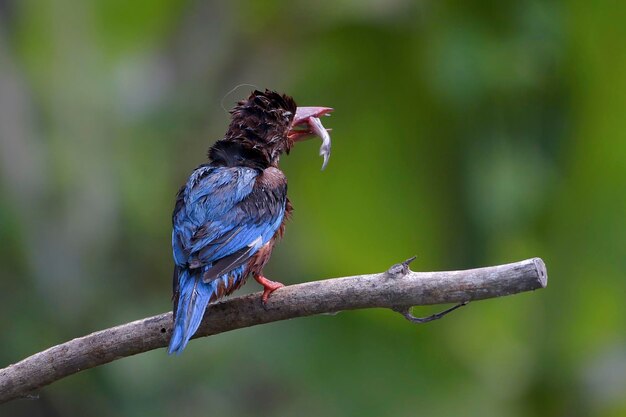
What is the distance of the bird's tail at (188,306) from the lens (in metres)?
3.44

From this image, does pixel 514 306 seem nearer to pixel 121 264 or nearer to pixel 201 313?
pixel 121 264

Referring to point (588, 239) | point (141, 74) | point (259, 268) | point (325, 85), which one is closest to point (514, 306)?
point (588, 239)

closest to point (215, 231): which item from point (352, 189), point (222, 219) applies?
point (222, 219)

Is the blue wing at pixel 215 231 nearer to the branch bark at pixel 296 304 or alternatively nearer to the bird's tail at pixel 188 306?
the bird's tail at pixel 188 306

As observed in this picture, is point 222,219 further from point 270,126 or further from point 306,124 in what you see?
point 306,124

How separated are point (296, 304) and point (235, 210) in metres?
0.63

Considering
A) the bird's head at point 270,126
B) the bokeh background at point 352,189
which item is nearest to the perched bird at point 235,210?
the bird's head at point 270,126

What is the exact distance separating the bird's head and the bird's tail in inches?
31.9

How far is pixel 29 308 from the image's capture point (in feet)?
19.0

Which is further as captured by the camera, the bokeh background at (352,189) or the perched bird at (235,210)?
the bokeh background at (352,189)

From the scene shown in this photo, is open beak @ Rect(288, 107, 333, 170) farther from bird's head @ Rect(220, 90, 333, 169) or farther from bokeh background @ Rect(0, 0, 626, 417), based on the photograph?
bokeh background @ Rect(0, 0, 626, 417)

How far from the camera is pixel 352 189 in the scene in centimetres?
527

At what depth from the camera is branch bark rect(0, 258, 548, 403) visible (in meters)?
3.12

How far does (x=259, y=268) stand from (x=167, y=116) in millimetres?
2244
